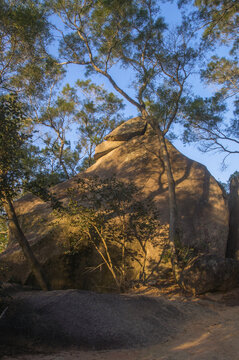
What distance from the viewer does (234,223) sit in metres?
12.4

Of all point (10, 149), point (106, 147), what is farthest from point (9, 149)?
point (106, 147)

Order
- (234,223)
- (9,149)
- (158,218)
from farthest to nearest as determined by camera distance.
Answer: (234,223)
(158,218)
(9,149)

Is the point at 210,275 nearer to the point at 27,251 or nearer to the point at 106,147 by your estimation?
the point at 27,251

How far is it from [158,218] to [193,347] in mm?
6165

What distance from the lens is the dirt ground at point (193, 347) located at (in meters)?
4.54

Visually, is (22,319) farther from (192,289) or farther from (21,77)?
(21,77)

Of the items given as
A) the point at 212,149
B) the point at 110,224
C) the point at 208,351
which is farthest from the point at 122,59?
the point at 208,351

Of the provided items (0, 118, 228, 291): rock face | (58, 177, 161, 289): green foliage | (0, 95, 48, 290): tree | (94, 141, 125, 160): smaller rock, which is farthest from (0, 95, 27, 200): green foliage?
(94, 141, 125, 160): smaller rock

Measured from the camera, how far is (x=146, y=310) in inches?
261

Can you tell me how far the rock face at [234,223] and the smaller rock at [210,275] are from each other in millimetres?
2725

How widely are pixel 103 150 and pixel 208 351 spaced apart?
13064 mm

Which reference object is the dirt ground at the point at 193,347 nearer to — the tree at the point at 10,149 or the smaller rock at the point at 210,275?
the smaller rock at the point at 210,275

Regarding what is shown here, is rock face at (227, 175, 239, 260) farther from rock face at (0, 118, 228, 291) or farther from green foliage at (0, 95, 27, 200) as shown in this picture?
green foliage at (0, 95, 27, 200)

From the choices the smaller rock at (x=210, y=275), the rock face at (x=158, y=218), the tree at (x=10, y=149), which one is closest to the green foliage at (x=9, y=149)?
the tree at (x=10, y=149)
